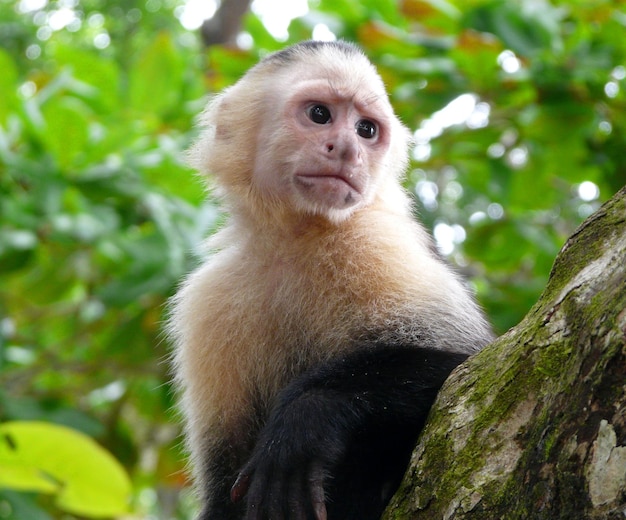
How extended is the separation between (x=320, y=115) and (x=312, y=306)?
891 millimetres

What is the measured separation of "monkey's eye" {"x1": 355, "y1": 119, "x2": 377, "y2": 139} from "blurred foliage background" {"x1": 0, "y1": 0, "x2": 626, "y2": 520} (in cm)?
112

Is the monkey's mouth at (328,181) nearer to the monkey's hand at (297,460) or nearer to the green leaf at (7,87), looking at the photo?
the monkey's hand at (297,460)

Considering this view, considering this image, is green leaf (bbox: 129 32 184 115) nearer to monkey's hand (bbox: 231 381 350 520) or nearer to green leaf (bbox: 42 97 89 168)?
green leaf (bbox: 42 97 89 168)

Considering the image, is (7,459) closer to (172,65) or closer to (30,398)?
(30,398)

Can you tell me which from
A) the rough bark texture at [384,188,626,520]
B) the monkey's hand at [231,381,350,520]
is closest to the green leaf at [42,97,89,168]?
the monkey's hand at [231,381,350,520]

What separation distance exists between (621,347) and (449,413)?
2.02 feet

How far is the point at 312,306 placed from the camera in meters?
3.35

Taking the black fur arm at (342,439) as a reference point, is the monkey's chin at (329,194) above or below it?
above

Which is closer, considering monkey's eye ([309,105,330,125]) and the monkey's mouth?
the monkey's mouth

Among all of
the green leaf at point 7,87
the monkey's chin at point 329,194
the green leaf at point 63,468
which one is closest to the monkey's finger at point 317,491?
the monkey's chin at point 329,194

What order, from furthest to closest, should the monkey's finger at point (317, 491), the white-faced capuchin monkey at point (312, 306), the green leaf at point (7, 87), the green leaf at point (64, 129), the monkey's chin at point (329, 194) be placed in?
the green leaf at point (7, 87), the green leaf at point (64, 129), the monkey's chin at point (329, 194), the white-faced capuchin monkey at point (312, 306), the monkey's finger at point (317, 491)

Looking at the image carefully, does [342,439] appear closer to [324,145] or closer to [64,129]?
[324,145]

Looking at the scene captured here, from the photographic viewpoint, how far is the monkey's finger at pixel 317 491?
2.46 meters

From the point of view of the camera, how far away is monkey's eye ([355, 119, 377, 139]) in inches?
148
